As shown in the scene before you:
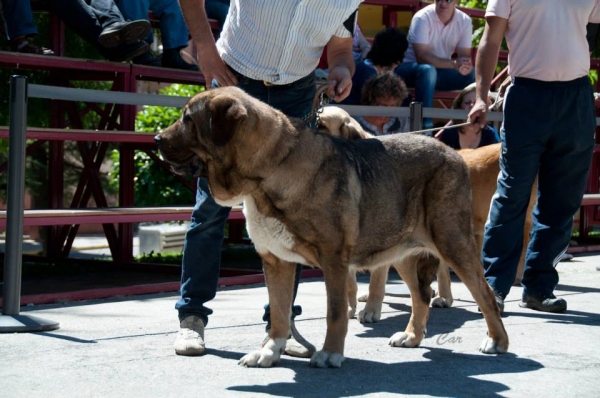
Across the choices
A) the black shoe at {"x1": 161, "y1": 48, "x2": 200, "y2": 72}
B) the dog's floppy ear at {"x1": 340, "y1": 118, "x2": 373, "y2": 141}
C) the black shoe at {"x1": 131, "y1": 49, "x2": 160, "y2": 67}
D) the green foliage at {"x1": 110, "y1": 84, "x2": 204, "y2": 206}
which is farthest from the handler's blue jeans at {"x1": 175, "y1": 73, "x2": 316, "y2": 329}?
the green foliage at {"x1": 110, "y1": 84, "x2": 204, "y2": 206}

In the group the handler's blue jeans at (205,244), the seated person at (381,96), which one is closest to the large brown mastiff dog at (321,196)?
the handler's blue jeans at (205,244)

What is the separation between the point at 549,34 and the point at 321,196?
2426 millimetres

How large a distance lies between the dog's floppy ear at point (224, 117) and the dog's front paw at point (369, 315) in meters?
2.19

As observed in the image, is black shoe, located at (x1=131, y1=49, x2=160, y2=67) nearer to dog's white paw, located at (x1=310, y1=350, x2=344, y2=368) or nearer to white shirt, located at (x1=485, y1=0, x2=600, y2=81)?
white shirt, located at (x1=485, y1=0, x2=600, y2=81)

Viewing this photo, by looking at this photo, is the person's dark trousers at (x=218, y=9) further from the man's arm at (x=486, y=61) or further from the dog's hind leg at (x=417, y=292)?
the dog's hind leg at (x=417, y=292)

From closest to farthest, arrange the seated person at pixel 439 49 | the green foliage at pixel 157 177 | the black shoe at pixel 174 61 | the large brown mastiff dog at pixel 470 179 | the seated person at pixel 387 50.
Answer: the large brown mastiff dog at pixel 470 179 → the black shoe at pixel 174 61 → the seated person at pixel 387 50 → the seated person at pixel 439 49 → the green foliage at pixel 157 177

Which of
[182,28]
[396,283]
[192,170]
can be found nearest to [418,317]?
[192,170]

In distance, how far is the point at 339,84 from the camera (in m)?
5.20

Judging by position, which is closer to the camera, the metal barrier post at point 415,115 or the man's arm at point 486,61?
the man's arm at point 486,61

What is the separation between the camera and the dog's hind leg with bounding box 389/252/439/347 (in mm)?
5258

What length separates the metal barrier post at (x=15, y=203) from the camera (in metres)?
5.64

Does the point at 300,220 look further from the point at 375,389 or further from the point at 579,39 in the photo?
the point at 579,39

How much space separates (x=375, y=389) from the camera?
4195 mm

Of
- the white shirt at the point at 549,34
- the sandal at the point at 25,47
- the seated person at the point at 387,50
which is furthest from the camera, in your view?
the seated person at the point at 387,50
